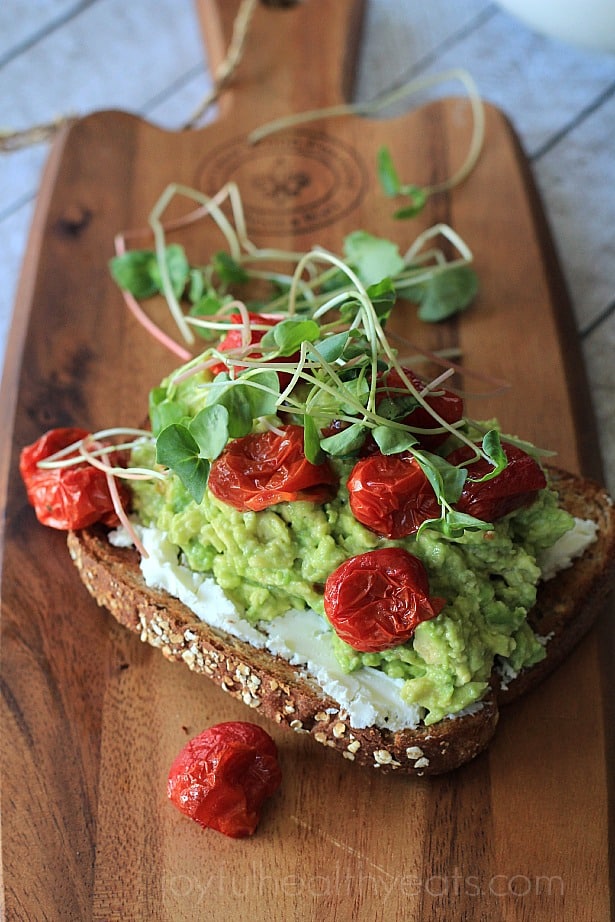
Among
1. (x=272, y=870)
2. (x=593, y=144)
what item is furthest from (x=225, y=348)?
(x=593, y=144)

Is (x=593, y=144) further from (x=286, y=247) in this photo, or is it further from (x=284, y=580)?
(x=284, y=580)

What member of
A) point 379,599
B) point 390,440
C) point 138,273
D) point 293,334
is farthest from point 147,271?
point 379,599

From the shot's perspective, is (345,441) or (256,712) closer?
(345,441)

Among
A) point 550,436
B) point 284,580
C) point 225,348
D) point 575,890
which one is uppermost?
point 225,348

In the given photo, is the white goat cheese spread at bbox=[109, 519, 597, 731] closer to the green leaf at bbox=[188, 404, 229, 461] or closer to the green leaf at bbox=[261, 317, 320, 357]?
the green leaf at bbox=[188, 404, 229, 461]

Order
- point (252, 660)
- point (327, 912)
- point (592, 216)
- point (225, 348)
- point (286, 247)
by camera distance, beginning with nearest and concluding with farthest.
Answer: point (327, 912) < point (252, 660) < point (225, 348) < point (286, 247) < point (592, 216)

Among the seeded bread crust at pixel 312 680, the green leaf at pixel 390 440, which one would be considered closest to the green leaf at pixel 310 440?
the green leaf at pixel 390 440

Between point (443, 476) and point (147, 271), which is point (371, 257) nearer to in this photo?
point (147, 271)
